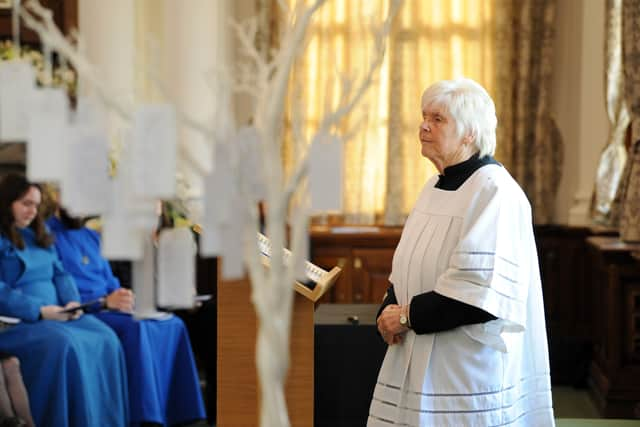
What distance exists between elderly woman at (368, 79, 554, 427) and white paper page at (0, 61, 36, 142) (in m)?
1.67

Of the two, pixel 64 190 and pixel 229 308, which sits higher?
pixel 64 190

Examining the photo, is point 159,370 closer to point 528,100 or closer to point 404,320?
point 404,320

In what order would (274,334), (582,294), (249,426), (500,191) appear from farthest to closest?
(582,294), (249,426), (500,191), (274,334)

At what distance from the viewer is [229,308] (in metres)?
3.74

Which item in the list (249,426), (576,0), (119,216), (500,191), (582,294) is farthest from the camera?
(576,0)

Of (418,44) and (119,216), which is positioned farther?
(418,44)

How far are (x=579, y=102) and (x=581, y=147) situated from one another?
620 millimetres

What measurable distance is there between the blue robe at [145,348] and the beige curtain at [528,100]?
12.5 feet

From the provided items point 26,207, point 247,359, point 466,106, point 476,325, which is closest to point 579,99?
point 26,207

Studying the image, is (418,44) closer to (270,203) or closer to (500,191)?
(500,191)

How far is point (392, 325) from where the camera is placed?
3199 millimetres

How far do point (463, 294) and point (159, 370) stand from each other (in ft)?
10.5

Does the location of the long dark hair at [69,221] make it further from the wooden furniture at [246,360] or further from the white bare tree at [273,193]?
the white bare tree at [273,193]

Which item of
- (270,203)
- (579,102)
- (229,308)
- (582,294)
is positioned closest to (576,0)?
(579,102)
